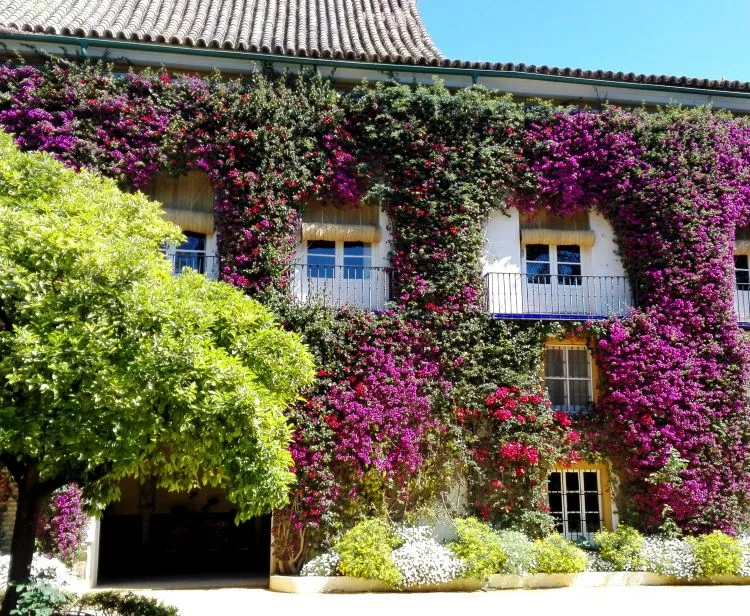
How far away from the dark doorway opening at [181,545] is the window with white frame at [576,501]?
19.2 feet

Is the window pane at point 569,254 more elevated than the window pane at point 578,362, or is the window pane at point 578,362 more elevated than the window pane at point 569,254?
the window pane at point 569,254

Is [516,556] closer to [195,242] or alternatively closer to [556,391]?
[556,391]

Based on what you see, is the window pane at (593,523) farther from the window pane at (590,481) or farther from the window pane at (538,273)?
the window pane at (538,273)

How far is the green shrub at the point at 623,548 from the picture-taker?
13.1 meters

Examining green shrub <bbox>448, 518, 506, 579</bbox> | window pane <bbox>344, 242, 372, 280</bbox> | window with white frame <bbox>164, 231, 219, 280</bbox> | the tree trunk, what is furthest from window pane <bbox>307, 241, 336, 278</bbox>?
the tree trunk

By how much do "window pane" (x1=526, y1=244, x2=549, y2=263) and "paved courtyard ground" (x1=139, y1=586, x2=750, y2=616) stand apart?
6.77 metres

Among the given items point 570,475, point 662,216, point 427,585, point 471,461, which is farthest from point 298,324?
point 662,216

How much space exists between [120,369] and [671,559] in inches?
414

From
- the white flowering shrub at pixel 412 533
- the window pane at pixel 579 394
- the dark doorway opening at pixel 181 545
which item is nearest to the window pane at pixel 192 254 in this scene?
the dark doorway opening at pixel 181 545

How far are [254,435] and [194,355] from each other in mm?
1039

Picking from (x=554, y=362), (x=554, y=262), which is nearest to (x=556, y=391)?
(x=554, y=362)

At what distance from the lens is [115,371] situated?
6945 millimetres

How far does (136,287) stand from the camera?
24.2 ft

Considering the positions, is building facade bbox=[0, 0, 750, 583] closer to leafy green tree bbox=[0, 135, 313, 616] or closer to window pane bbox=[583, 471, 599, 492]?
window pane bbox=[583, 471, 599, 492]
